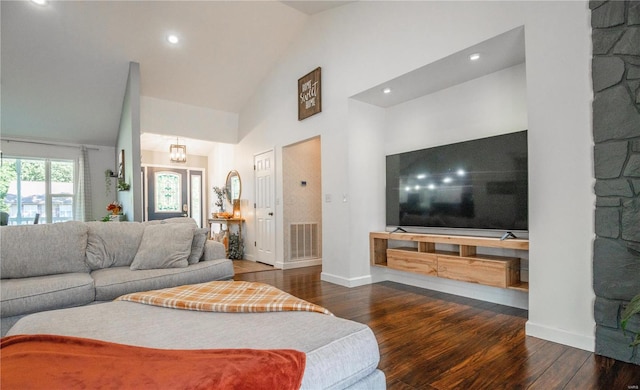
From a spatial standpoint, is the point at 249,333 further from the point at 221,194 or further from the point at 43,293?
the point at 221,194

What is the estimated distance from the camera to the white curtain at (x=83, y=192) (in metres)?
6.75

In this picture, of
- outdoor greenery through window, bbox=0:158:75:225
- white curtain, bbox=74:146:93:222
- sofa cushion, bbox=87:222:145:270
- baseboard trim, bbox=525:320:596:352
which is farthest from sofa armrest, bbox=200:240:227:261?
outdoor greenery through window, bbox=0:158:75:225

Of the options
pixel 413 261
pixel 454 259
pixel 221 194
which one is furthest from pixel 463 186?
pixel 221 194

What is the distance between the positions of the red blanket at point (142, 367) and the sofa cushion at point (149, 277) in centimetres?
127

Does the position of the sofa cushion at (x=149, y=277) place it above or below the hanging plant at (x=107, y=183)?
below

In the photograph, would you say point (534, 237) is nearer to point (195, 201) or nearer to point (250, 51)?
point (250, 51)

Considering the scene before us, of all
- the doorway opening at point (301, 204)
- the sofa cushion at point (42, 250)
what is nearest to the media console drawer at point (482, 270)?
the doorway opening at point (301, 204)

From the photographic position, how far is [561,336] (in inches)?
85.6

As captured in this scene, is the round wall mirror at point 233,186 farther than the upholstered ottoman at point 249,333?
Yes

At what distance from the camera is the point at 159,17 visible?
13.6ft

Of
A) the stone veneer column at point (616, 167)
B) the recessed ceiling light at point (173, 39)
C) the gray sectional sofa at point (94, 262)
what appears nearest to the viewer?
the stone veneer column at point (616, 167)

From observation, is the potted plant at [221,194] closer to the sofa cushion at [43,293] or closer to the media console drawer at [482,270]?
the sofa cushion at [43,293]

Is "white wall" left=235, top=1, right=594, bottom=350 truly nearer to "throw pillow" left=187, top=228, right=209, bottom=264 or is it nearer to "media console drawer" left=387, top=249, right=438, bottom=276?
"media console drawer" left=387, top=249, right=438, bottom=276

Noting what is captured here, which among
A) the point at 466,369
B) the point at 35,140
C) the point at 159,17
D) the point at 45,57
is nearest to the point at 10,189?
the point at 35,140
